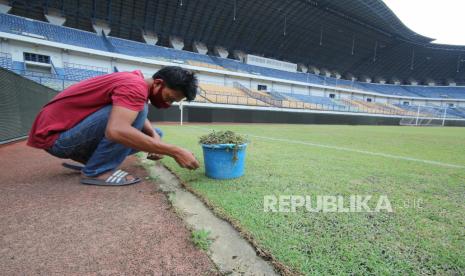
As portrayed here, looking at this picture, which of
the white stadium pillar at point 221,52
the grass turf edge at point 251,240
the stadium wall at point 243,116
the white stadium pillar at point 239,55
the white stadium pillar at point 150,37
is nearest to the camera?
the grass turf edge at point 251,240

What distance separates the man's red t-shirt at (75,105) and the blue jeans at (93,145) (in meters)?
0.06

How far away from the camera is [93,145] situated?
2.33m

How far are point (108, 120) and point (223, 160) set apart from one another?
128 cm

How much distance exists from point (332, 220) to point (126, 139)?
60.8 inches

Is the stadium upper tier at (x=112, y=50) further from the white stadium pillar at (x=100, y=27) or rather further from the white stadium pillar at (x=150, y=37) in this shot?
the white stadium pillar at (x=150, y=37)

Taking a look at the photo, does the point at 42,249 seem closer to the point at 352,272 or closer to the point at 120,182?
the point at 120,182

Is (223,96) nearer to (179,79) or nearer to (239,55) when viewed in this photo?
(239,55)

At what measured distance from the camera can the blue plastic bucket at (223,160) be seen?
2580 millimetres

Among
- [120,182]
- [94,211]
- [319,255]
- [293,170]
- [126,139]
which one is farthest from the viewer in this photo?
→ [293,170]

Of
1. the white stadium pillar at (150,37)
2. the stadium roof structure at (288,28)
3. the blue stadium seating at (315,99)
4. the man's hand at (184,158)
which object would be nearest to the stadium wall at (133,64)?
the blue stadium seating at (315,99)

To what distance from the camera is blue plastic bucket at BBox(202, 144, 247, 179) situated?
8.46 ft

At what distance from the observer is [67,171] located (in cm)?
298

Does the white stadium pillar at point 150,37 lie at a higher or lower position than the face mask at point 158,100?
higher

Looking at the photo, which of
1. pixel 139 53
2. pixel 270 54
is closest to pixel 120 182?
pixel 139 53
